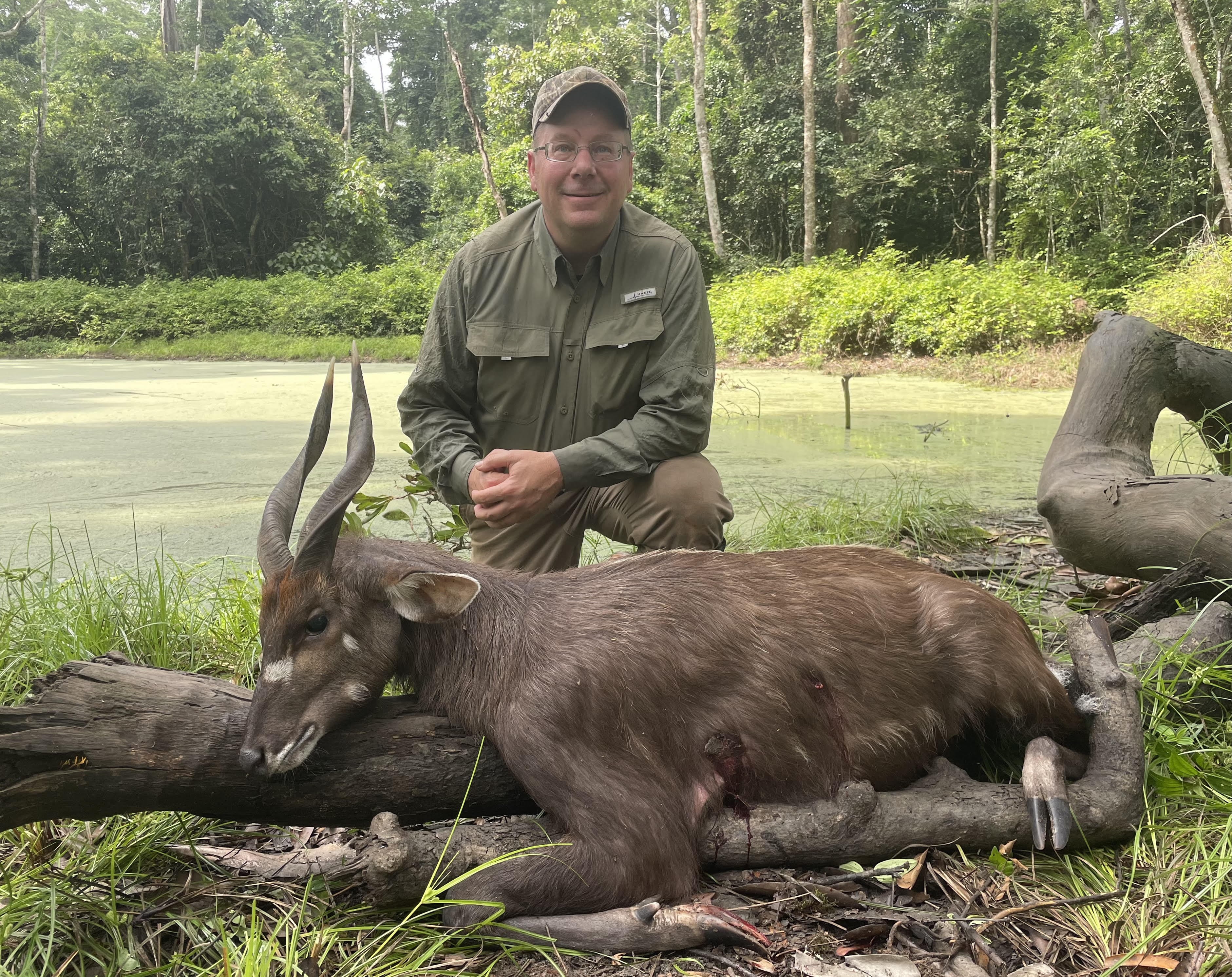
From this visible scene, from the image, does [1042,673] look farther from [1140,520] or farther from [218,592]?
[218,592]

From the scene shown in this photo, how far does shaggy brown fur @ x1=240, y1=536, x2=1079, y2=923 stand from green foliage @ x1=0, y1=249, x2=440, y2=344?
61.7 ft

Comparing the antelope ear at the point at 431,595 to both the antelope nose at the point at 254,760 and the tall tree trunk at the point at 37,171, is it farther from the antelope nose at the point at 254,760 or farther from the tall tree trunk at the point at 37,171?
the tall tree trunk at the point at 37,171

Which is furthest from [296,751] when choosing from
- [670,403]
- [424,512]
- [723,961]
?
[424,512]

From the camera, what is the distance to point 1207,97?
43.0ft

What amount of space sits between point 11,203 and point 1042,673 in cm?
2817

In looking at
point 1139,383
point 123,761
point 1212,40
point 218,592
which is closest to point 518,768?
point 123,761

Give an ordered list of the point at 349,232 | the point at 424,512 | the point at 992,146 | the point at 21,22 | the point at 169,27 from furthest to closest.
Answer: the point at 169,27, the point at 349,232, the point at 21,22, the point at 992,146, the point at 424,512

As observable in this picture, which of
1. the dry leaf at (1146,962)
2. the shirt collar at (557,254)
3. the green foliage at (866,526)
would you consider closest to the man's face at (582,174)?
the shirt collar at (557,254)

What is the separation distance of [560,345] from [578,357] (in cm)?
10

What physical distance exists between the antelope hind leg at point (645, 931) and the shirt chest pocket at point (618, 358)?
235 cm

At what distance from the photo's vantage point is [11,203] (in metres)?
23.7

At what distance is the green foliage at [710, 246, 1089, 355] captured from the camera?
46.2 ft

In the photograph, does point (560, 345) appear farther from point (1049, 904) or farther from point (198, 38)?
point (198, 38)

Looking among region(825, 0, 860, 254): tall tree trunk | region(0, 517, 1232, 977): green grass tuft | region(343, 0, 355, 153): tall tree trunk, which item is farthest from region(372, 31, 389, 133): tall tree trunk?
region(0, 517, 1232, 977): green grass tuft
